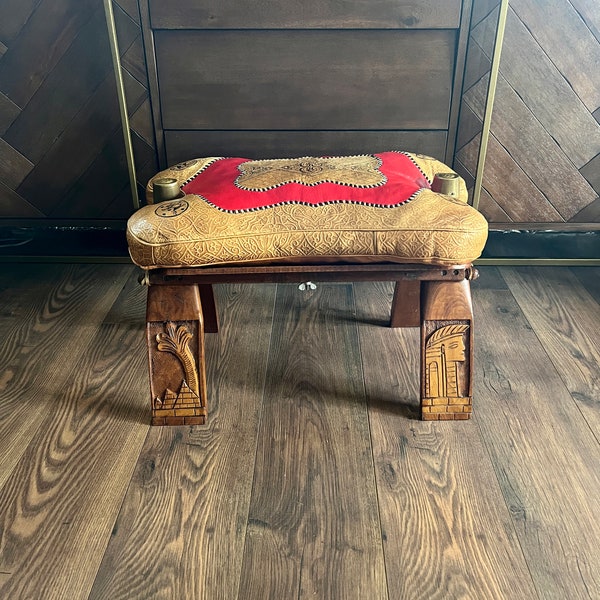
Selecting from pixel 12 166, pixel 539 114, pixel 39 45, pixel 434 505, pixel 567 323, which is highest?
pixel 39 45

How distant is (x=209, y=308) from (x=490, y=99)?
0.82m

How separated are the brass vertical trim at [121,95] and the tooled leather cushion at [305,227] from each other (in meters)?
0.58

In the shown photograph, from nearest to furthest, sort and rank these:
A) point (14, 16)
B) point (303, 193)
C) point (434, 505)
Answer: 1. point (434, 505)
2. point (303, 193)
3. point (14, 16)

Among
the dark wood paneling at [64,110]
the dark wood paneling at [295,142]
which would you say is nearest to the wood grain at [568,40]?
the dark wood paneling at [295,142]

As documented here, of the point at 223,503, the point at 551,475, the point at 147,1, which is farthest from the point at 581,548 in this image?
the point at 147,1

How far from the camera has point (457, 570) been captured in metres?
0.88

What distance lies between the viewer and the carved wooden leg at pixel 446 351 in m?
1.11

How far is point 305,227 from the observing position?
40.8 inches

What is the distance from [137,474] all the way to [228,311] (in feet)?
1.82

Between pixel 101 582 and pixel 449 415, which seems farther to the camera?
pixel 449 415

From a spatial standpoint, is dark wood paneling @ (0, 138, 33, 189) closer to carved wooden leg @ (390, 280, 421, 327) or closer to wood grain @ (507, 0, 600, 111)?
carved wooden leg @ (390, 280, 421, 327)

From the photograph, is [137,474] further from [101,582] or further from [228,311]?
[228,311]

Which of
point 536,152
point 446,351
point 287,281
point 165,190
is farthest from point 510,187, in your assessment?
point 165,190

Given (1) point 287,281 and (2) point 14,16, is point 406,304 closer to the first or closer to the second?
(1) point 287,281
